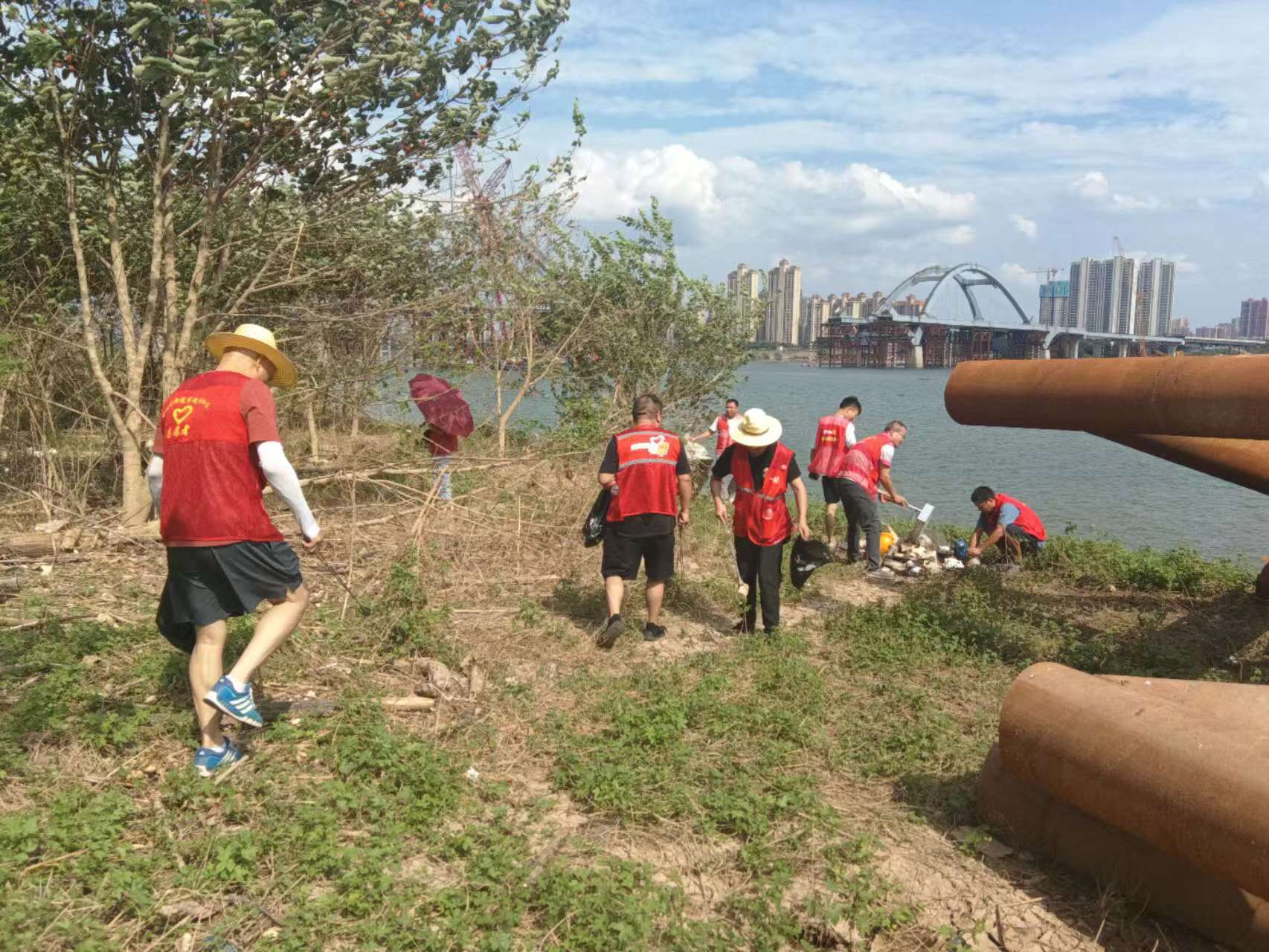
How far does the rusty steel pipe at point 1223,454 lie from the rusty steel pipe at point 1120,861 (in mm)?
3832

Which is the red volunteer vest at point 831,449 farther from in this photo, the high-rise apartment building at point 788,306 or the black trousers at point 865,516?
the high-rise apartment building at point 788,306

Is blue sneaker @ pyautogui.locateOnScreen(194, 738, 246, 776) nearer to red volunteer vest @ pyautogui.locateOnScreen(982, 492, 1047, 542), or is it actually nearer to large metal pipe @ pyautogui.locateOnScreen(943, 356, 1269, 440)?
large metal pipe @ pyautogui.locateOnScreen(943, 356, 1269, 440)

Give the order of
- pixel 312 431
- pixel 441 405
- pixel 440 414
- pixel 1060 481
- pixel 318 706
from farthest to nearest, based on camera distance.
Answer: pixel 1060 481
pixel 312 431
pixel 441 405
pixel 440 414
pixel 318 706

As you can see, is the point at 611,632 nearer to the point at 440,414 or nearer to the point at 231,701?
the point at 231,701

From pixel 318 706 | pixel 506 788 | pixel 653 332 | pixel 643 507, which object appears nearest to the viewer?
pixel 506 788

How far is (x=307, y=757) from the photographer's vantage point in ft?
13.8

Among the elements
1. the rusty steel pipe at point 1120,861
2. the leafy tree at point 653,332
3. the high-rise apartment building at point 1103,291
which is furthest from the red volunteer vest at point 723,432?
the high-rise apartment building at point 1103,291

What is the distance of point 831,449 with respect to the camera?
1017cm

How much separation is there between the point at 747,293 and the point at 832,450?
8.90m

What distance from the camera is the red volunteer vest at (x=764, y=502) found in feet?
21.0

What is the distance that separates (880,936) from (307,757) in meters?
2.50

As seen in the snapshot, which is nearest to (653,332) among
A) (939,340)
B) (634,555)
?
(634,555)

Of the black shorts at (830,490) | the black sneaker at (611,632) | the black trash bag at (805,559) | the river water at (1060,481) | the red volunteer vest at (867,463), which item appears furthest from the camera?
the river water at (1060,481)

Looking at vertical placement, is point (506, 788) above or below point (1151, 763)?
below
